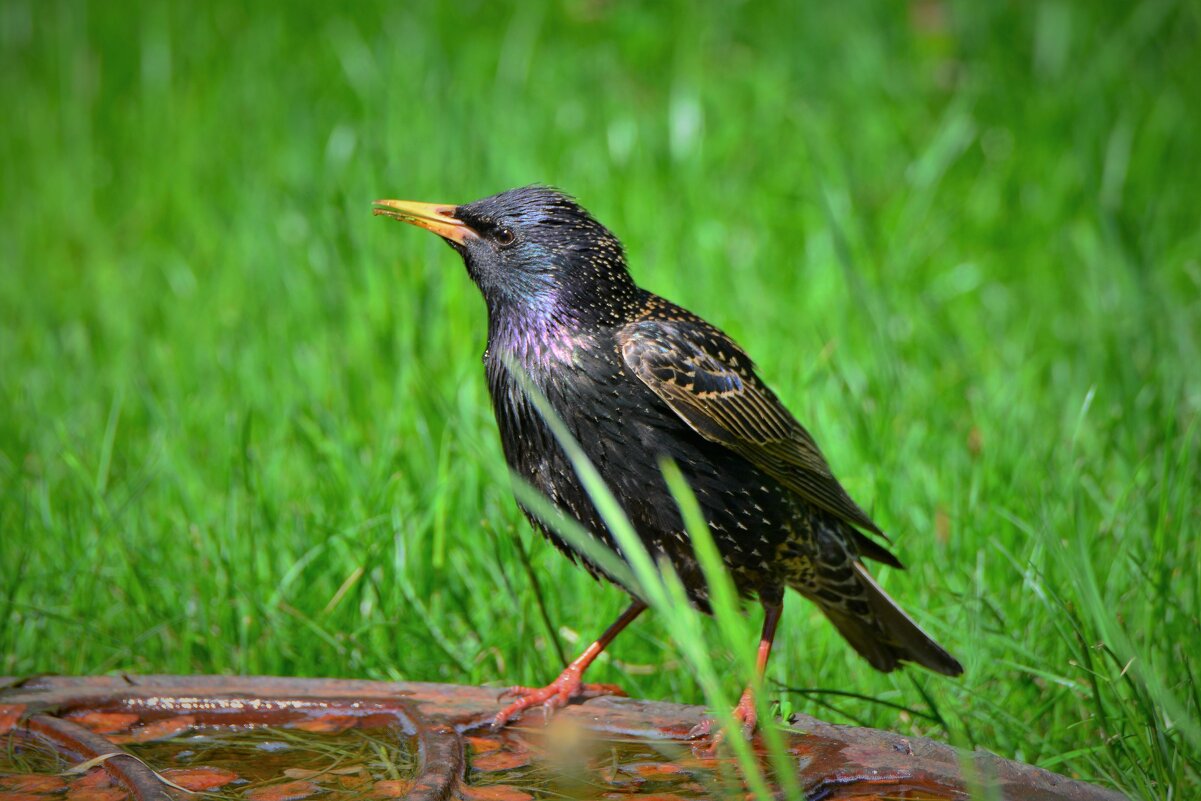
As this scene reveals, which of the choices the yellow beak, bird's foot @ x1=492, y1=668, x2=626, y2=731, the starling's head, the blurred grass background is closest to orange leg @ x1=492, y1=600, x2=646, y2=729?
bird's foot @ x1=492, y1=668, x2=626, y2=731

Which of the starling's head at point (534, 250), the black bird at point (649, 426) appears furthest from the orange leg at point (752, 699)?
the starling's head at point (534, 250)

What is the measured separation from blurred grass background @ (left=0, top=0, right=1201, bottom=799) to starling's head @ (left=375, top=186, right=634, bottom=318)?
1.60ft

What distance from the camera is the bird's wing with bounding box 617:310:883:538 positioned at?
305 centimetres

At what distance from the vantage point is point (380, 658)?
3.26 meters

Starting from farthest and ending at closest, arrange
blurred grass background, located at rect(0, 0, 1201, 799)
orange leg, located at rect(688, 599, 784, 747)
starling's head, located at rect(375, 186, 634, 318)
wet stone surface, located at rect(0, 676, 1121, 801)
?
blurred grass background, located at rect(0, 0, 1201, 799), starling's head, located at rect(375, 186, 634, 318), orange leg, located at rect(688, 599, 784, 747), wet stone surface, located at rect(0, 676, 1121, 801)

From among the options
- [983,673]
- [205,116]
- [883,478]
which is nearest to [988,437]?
[883,478]

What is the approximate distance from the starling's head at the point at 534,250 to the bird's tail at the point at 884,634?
3.10 ft

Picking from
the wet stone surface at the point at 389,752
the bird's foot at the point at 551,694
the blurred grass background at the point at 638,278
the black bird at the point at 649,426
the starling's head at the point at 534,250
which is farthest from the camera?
the blurred grass background at the point at 638,278

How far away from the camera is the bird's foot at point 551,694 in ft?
8.50

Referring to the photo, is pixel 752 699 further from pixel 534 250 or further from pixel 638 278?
pixel 638 278

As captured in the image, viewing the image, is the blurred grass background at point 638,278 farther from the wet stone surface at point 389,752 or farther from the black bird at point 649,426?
the wet stone surface at point 389,752

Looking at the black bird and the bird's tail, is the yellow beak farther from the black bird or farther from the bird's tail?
the bird's tail

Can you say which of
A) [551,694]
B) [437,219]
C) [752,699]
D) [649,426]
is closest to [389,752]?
[551,694]

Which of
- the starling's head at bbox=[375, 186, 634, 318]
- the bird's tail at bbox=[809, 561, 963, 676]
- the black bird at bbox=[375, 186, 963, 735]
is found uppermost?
the starling's head at bbox=[375, 186, 634, 318]
